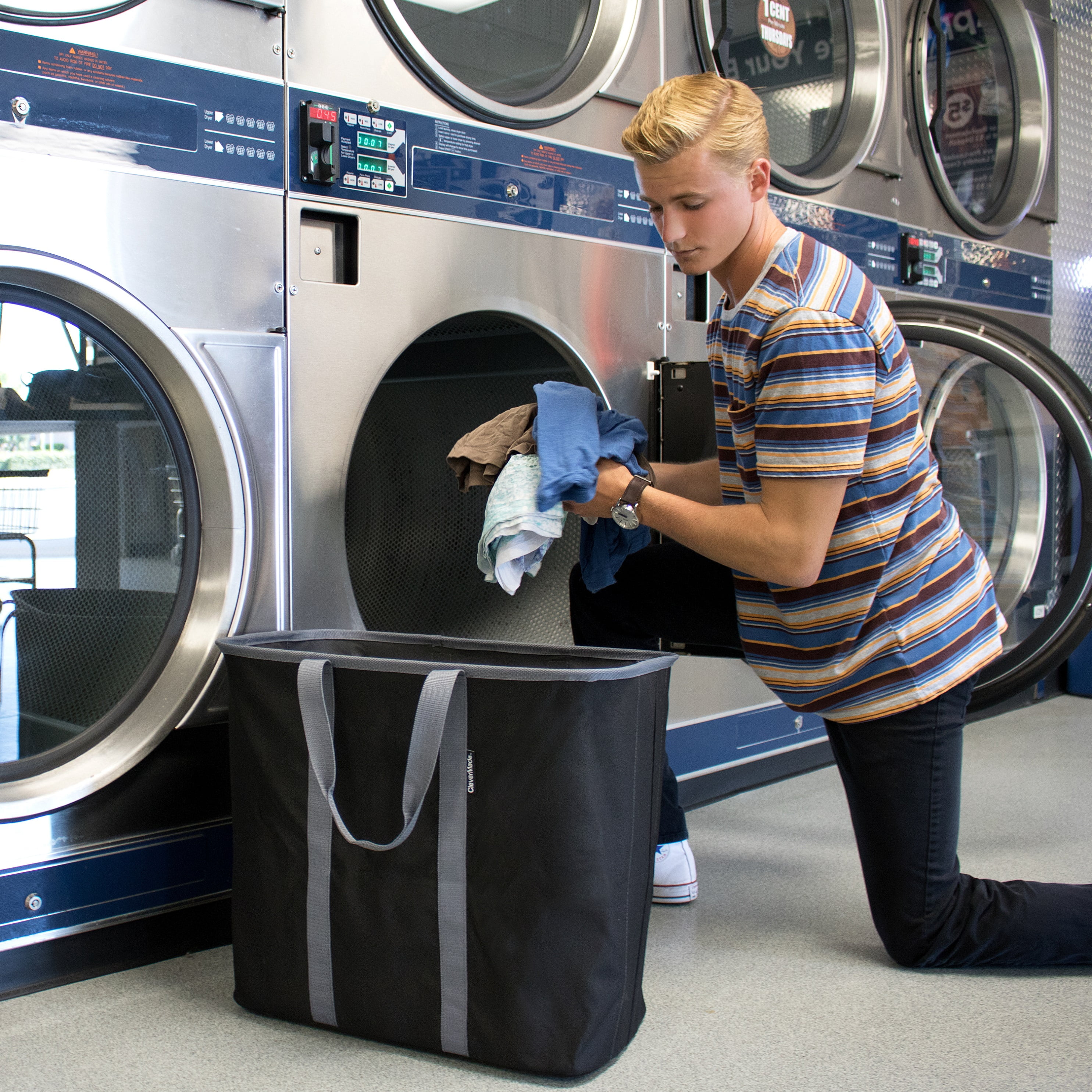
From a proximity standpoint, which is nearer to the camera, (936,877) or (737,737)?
(936,877)

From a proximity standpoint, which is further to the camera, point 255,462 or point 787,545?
point 255,462

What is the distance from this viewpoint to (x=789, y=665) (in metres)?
1.61

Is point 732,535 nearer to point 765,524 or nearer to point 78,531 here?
point 765,524

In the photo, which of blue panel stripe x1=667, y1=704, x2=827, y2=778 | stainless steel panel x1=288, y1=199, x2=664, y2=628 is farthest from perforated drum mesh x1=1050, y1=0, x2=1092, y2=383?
stainless steel panel x1=288, y1=199, x2=664, y2=628

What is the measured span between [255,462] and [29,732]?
482 mm

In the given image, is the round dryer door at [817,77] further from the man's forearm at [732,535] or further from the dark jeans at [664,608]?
the man's forearm at [732,535]

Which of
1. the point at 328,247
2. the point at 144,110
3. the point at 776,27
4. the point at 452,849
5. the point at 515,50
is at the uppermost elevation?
the point at 776,27

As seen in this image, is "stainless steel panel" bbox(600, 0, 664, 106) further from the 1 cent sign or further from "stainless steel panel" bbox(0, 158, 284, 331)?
"stainless steel panel" bbox(0, 158, 284, 331)

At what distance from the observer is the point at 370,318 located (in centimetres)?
177

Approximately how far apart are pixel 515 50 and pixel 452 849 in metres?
1.47

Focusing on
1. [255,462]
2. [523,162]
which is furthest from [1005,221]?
[255,462]

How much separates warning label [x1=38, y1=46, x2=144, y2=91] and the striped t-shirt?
34.2 inches

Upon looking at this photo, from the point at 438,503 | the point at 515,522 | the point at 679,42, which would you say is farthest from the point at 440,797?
the point at 679,42

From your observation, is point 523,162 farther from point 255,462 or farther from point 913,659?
point 913,659
